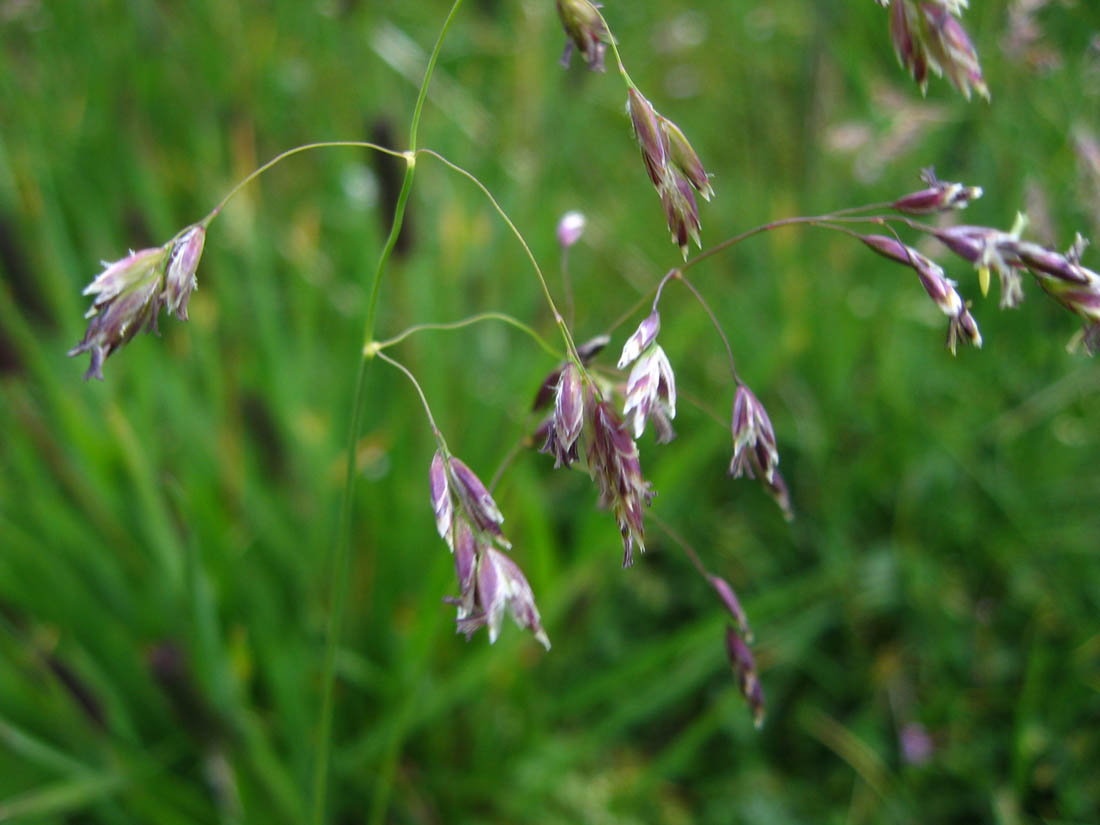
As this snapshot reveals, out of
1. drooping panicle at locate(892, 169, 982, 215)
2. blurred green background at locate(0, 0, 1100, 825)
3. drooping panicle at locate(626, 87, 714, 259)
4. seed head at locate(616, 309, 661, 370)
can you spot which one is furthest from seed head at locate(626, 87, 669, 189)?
blurred green background at locate(0, 0, 1100, 825)

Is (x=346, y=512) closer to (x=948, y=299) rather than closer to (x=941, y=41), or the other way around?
(x=948, y=299)

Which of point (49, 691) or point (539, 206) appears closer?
point (49, 691)

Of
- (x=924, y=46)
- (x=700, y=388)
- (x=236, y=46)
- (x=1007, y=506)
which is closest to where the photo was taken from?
(x=924, y=46)

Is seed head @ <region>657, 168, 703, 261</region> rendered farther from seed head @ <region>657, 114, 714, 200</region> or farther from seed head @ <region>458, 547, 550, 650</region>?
seed head @ <region>458, 547, 550, 650</region>

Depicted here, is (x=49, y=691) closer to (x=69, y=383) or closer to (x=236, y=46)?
(x=69, y=383)

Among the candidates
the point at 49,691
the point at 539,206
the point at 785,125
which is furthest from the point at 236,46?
the point at 49,691

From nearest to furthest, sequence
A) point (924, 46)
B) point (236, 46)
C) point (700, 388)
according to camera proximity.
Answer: point (924, 46)
point (700, 388)
point (236, 46)

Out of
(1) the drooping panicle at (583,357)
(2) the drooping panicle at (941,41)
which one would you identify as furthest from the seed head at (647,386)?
(2) the drooping panicle at (941,41)
